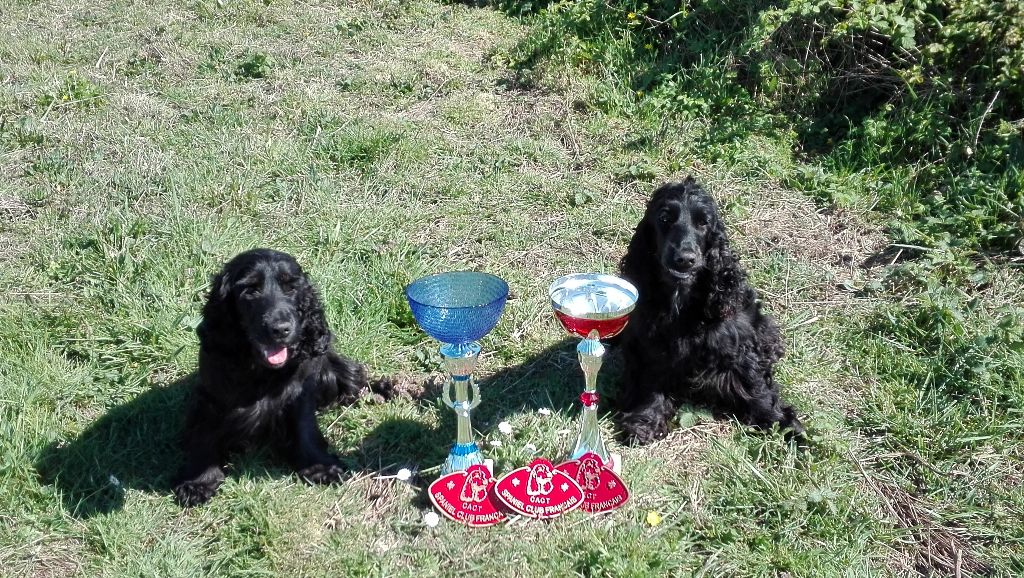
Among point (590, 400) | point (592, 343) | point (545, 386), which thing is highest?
point (592, 343)

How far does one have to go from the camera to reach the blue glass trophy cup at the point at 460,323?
126 inches

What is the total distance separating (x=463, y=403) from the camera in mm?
3355

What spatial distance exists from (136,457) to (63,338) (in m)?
1.04

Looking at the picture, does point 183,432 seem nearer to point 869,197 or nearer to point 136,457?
point 136,457

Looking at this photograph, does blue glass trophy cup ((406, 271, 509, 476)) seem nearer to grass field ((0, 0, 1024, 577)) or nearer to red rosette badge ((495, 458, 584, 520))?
red rosette badge ((495, 458, 584, 520))

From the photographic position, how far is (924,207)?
18.0 feet

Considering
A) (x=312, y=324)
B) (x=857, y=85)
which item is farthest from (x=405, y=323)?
(x=857, y=85)

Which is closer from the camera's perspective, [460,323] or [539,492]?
[460,323]

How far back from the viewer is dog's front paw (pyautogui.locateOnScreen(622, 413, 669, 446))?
149 inches

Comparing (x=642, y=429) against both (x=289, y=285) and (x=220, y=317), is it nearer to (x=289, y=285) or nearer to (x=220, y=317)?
(x=289, y=285)

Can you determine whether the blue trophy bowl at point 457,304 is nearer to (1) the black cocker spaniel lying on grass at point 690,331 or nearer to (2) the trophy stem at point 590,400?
(2) the trophy stem at point 590,400

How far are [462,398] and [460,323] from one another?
1.09 ft

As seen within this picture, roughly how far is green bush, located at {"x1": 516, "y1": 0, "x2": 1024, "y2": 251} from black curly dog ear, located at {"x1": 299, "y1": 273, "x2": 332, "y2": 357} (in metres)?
3.62

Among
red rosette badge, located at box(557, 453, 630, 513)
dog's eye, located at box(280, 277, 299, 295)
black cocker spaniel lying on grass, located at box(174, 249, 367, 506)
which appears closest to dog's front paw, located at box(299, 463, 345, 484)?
black cocker spaniel lying on grass, located at box(174, 249, 367, 506)
